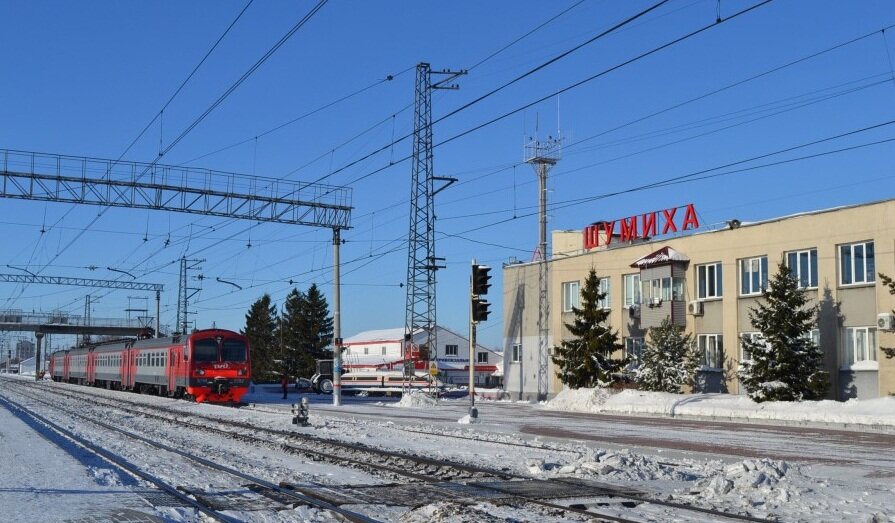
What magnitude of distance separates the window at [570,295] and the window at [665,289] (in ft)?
23.1

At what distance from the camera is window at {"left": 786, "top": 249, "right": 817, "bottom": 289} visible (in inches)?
1508

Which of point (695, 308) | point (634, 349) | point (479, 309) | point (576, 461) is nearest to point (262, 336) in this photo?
point (634, 349)

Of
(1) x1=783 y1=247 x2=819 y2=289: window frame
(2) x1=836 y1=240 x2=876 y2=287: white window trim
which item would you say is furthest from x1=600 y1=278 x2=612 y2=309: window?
(2) x1=836 y1=240 x2=876 y2=287: white window trim

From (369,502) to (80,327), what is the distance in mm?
99481

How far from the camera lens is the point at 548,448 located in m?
19.6

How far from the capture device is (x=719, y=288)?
4338 cm

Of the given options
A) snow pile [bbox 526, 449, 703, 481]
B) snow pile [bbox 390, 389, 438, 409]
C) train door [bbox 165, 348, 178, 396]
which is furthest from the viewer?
train door [bbox 165, 348, 178, 396]

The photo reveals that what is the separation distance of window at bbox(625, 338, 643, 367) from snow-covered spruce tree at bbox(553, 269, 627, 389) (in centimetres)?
96

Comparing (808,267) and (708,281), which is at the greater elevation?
(808,267)

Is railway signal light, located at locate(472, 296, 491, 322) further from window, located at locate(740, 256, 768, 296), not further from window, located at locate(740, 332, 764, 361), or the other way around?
window, located at locate(740, 256, 768, 296)

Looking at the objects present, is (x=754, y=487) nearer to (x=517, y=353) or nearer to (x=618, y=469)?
(x=618, y=469)

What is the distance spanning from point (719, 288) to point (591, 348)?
6.95m

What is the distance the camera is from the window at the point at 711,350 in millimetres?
43022

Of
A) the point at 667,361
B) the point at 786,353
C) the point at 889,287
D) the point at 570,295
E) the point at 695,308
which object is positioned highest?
the point at 570,295
